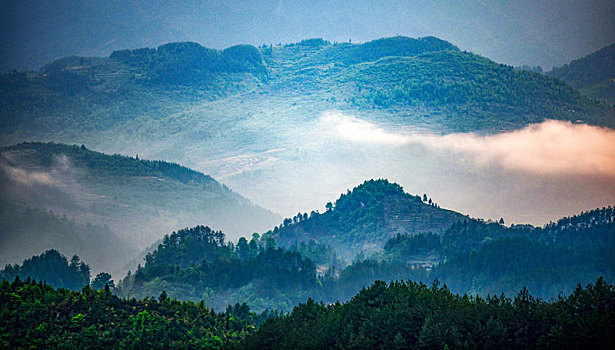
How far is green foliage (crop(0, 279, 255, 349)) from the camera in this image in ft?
227

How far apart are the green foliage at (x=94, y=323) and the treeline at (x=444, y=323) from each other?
646 cm

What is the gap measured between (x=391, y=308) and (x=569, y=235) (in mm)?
96108

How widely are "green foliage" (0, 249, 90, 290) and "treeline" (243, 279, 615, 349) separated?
7430cm

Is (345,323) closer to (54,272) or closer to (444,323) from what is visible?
(444,323)

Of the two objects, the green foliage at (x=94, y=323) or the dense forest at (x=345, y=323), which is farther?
the green foliage at (x=94, y=323)

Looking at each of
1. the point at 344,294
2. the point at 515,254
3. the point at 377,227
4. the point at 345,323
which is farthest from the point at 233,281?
the point at 345,323

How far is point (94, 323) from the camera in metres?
72.5

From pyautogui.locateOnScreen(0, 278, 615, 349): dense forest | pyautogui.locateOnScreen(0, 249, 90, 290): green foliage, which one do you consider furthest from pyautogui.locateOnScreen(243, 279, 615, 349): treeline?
pyautogui.locateOnScreen(0, 249, 90, 290): green foliage

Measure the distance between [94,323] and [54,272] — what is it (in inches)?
2937

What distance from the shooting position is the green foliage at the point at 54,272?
5541 inches

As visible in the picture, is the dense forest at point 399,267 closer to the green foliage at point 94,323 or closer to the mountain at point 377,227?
the mountain at point 377,227

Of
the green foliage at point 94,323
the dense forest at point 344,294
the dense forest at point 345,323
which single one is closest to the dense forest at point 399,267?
the dense forest at point 344,294

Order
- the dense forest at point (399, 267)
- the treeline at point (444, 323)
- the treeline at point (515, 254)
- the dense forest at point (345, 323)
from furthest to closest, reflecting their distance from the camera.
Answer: the dense forest at point (399, 267), the treeline at point (515, 254), the dense forest at point (345, 323), the treeline at point (444, 323)

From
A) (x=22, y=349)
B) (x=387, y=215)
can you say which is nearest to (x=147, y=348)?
(x=22, y=349)
